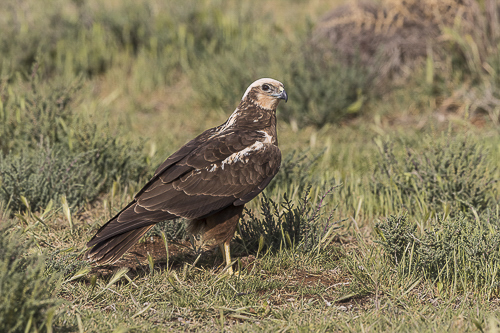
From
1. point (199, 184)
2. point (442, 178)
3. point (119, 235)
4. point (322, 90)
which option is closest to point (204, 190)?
point (199, 184)

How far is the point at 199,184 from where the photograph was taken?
13.4ft

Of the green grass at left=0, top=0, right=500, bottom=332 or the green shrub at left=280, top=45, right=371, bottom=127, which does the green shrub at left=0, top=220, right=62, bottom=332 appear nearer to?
the green grass at left=0, top=0, right=500, bottom=332

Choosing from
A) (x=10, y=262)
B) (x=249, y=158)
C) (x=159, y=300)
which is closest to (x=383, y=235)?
(x=249, y=158)

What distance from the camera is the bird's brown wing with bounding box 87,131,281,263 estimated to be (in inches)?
151

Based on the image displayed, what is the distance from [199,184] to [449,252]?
1.77 metres

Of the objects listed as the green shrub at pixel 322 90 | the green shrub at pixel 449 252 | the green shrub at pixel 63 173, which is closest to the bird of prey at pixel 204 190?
the green shrub at pixel 449 252

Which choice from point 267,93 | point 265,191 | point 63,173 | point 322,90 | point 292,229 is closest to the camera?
point 292,229

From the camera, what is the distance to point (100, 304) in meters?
A: 3.69

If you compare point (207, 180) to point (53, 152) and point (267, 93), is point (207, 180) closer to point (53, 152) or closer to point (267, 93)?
point (267, 93)

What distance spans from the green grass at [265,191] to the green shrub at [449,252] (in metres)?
0.02

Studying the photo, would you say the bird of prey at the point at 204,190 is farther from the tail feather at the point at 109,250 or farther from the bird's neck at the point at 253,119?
the bird's neck at the point at 253,119

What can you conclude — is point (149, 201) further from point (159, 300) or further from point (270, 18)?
point (270, 18)

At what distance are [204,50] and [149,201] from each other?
542cm

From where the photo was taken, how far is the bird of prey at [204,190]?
12.6 ft
